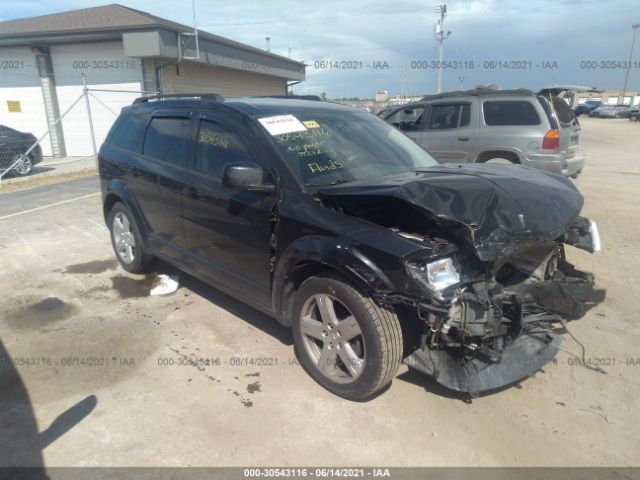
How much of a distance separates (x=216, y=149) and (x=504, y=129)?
224 inches

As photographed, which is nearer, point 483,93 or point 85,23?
point 483,93

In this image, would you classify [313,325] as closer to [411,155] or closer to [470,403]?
[470,403]

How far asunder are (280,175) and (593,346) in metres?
2.84

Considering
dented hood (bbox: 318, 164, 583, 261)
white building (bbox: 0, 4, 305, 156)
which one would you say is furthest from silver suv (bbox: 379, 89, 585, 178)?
white building (bbox: 0, 4, 305, 156)

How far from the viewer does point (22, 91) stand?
56.1 feet

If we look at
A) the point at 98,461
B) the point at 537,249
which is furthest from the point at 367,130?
the point at 98,461

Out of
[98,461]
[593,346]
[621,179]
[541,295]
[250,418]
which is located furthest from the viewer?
[621,179]

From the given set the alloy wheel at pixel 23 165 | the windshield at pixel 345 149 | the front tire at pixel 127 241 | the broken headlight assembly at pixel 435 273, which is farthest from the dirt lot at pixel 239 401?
the alloy wheel at pixel 23 165

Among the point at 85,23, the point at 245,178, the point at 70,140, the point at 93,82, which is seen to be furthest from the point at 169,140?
the point at 85,23

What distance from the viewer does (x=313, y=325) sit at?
307 centimetres

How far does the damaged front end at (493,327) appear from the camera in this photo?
257 centimetres

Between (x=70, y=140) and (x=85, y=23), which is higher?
(x=85, y=23)

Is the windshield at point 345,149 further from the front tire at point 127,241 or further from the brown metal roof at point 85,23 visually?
the brown metal roof at point 85,23

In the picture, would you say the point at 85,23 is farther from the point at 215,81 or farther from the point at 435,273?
the point at 435,273
